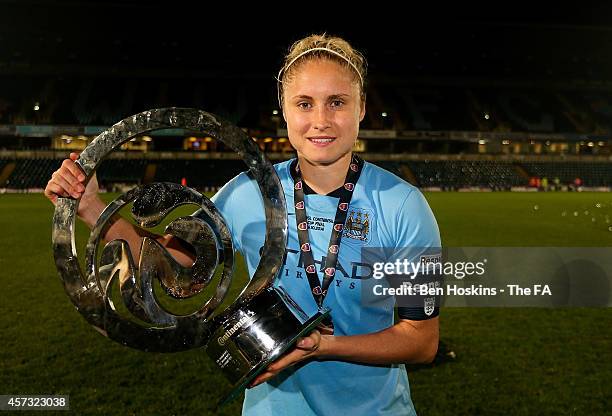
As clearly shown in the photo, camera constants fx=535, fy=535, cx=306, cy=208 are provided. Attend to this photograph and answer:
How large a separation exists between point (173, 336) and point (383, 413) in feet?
2.68

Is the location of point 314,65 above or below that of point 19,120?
below

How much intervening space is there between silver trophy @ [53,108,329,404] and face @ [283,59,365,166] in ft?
0.78

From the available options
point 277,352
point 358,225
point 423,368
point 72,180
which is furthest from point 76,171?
point 423,368

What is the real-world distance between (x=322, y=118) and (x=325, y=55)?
0.19 meters

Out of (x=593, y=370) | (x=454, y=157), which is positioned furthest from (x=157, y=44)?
(x=593, y=370)

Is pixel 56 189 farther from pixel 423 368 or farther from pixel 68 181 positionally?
pixel 423 368

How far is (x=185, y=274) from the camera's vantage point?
60.9 inches

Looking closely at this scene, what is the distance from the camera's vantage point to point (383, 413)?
184 cm

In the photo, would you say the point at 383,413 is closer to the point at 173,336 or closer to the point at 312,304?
the point at 312,304

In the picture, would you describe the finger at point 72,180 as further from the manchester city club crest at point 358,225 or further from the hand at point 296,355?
the manchester city club crest at point 358,225

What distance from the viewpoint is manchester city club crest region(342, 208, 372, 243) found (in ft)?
6.00

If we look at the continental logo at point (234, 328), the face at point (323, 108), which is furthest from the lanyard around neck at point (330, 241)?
the continental logo at point (234, 328)

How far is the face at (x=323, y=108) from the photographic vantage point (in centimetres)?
159

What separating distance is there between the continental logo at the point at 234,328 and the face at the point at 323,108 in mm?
568
